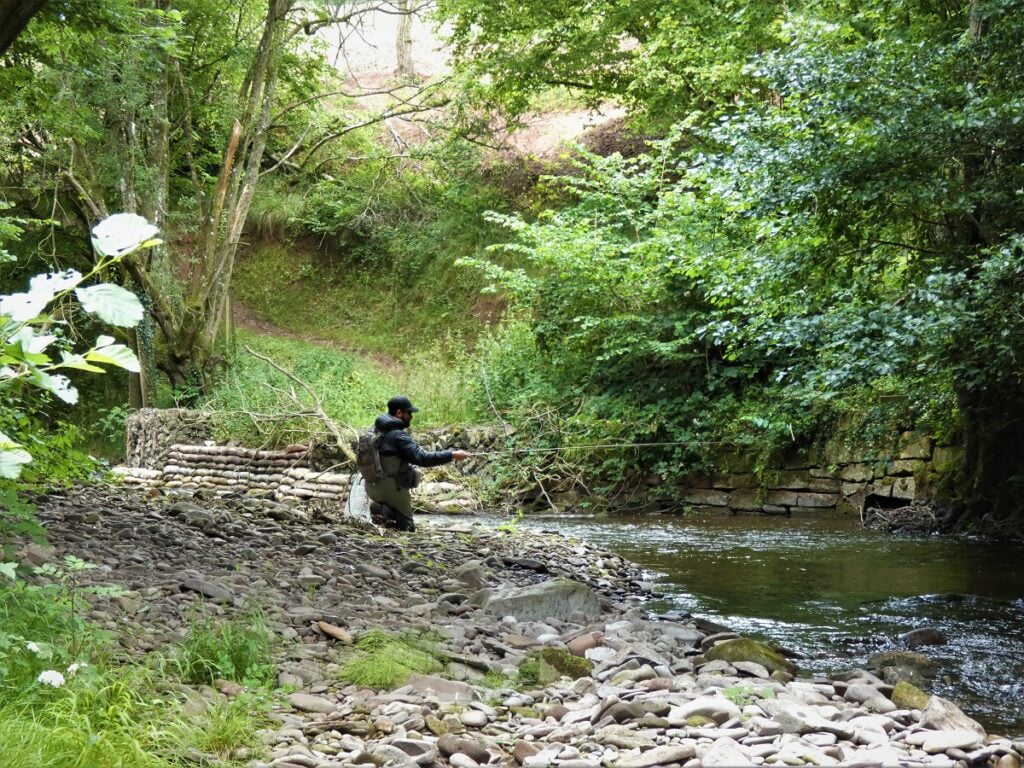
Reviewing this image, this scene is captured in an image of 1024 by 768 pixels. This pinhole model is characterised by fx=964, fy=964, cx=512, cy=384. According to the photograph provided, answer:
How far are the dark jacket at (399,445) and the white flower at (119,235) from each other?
6.91 m

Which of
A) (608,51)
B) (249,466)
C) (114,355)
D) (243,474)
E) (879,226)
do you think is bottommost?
(243,474)

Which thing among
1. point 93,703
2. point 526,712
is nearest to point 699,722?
point 526,712

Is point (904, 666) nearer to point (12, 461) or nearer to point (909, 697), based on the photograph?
point (909, 697)

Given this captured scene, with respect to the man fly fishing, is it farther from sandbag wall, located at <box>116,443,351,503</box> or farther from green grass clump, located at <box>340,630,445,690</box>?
green grass clump, located at <box>340,630,445,690</box>

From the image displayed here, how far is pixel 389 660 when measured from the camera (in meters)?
4.26

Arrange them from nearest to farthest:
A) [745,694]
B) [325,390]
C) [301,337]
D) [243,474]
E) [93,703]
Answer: [93,703] < [745,694] < [243,474] < [325,390] < [301,337]

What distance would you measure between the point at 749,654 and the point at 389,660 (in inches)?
71.9

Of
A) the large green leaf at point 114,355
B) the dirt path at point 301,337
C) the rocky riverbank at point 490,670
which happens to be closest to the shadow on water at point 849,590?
the rocky riverbank at point 490,670

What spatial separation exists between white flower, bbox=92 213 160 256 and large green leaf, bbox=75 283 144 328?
5 centimetres

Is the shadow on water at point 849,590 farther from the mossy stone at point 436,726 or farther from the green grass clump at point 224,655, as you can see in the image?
the green grass clump at point 224,655

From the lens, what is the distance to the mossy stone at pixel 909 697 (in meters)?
4.17

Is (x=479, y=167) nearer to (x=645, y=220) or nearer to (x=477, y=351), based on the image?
(x=477, y=351)

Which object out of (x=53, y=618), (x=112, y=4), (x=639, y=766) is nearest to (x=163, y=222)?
(x=112, y=4)

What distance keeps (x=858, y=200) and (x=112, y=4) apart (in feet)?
19.4
